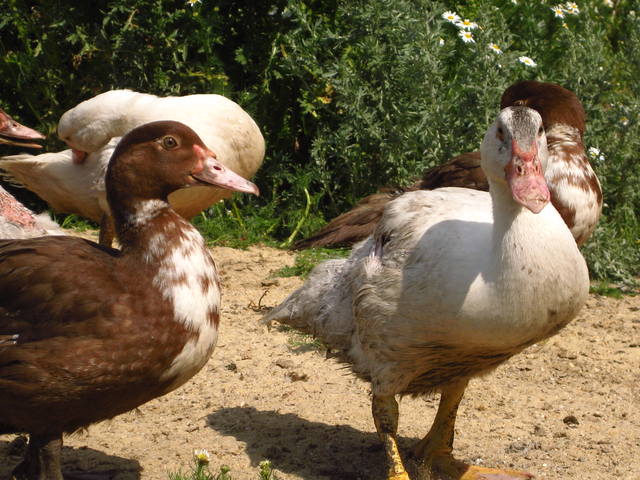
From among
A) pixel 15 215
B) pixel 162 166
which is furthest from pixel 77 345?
pixel 15 215

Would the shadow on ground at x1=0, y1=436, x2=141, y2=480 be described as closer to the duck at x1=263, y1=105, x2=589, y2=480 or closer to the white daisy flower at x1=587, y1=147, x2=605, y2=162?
the duck at x1=263, y1=105, x2=589, y2=480

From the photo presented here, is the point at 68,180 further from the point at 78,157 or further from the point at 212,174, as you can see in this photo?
the point at 212,174

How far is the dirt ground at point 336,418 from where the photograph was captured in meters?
4.04

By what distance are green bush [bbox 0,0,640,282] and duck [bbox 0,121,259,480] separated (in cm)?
312

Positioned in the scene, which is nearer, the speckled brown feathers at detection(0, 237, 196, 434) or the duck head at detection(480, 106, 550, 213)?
the speckled brown feathers at detection(0, 237, 196, 434)

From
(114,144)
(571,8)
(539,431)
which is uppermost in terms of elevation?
(571,8)

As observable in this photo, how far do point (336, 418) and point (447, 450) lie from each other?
24.7 inches

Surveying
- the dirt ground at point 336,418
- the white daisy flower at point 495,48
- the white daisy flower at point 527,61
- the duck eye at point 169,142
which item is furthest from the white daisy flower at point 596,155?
the duck eye at point 169,142

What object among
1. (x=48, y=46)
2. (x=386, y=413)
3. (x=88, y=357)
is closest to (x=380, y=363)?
(x=386, y=413)


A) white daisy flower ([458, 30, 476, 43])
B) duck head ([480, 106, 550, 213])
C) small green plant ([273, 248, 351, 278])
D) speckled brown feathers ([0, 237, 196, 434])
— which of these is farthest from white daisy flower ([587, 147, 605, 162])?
speckled brown feathers ([0, 237, 196, 434])

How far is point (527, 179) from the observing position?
337 cm

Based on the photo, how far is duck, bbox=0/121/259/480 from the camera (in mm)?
3213

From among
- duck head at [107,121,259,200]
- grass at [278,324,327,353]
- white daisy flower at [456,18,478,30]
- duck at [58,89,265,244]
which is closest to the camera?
duck head at [107,121,259,200]

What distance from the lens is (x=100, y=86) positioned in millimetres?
7051
